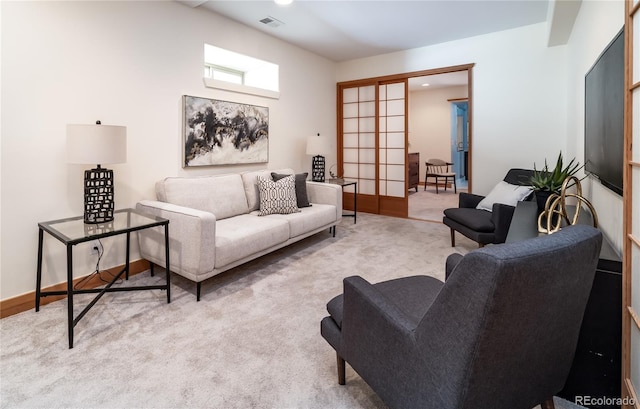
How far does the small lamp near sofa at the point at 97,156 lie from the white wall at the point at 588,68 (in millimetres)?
2904

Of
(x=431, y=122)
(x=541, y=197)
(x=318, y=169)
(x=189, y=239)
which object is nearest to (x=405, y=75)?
(x=318, y=169)

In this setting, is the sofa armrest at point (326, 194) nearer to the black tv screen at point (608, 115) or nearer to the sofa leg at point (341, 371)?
the black tv screen at point (608, 115)

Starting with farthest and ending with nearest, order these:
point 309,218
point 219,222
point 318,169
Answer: point 318,169
point 309,218
point 219,222

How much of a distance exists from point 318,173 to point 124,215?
2.83 m

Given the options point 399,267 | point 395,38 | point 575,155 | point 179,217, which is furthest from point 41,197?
point 575,155

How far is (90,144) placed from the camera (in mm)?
2158

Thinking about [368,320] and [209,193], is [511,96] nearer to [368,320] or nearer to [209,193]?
[209,193]

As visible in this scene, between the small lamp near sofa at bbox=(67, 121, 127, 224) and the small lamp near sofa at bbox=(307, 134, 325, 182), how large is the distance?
2.57m

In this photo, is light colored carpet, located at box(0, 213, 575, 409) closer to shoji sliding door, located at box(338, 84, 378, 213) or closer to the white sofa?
the white sofa

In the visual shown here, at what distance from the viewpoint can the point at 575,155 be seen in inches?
130

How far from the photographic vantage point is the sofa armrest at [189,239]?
7.67ft

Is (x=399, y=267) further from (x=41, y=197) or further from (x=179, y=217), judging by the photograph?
(x=41, y=197)

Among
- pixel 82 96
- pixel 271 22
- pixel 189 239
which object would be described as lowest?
pixel 189 239

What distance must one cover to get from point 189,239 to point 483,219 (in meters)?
2.60
